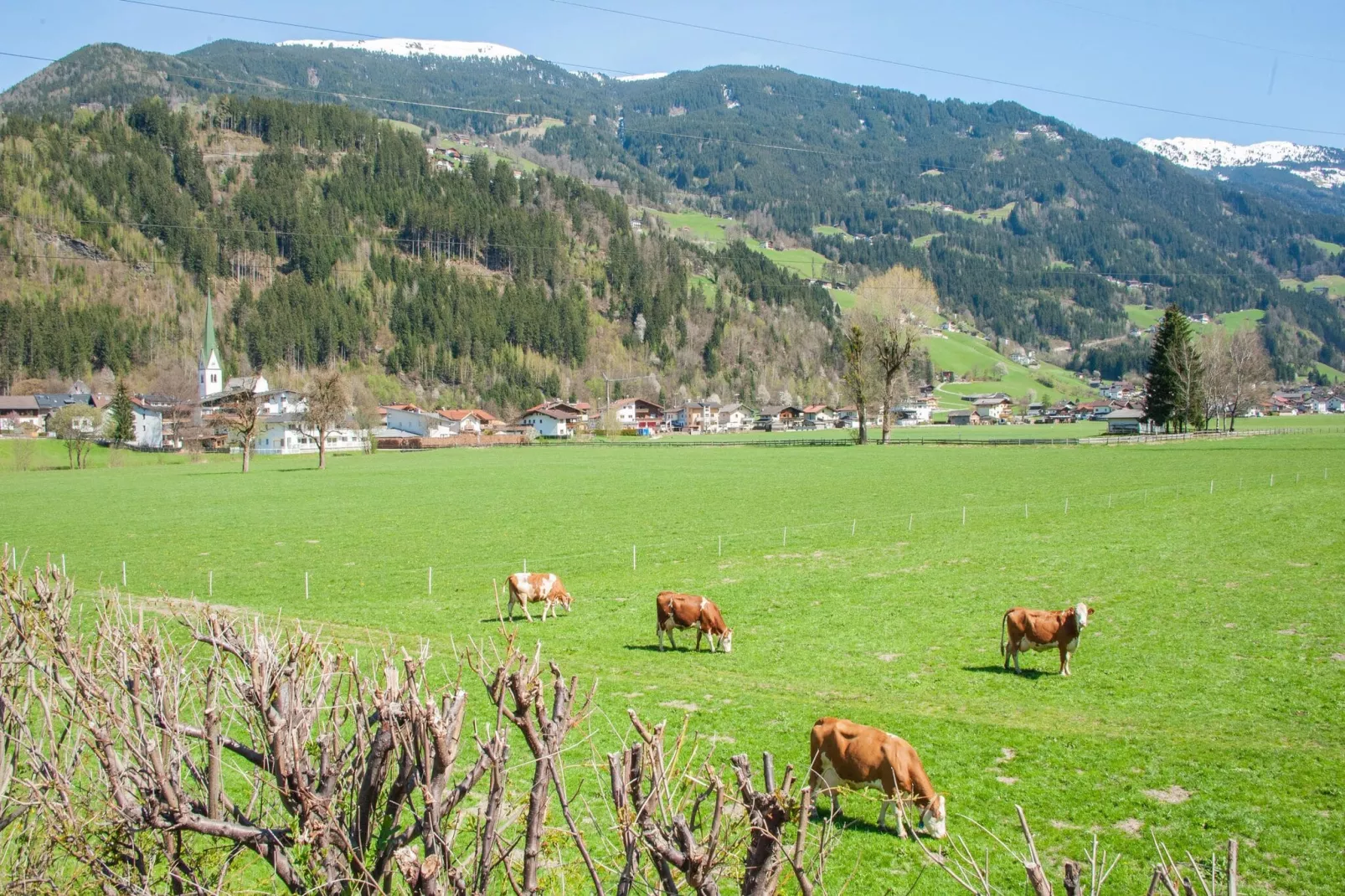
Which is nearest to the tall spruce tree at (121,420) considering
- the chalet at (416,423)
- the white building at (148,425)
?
the white building at (148,425)

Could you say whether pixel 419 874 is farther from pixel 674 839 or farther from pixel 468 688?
pixel 468 688

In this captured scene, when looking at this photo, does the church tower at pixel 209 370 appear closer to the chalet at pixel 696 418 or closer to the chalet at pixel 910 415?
the chalet at pixel 696 418

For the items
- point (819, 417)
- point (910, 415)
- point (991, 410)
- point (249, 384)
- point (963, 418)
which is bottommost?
point (819, 417)

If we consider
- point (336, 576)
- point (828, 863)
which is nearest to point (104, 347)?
point (336, 576)

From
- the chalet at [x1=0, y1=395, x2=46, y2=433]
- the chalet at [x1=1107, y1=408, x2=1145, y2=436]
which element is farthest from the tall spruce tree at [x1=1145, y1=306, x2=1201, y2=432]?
the chalet at [x1=0, y1=395, x2=46, y2=433]

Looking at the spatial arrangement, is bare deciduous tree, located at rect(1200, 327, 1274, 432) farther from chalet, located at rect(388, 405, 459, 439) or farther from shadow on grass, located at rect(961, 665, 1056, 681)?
chalet, located at rect(388, 405, 459, 439)

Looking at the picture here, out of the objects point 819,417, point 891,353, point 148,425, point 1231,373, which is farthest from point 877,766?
point 819,417

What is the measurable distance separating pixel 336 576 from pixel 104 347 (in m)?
169

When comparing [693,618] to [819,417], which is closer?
[693,618]

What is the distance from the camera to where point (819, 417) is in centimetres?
18488

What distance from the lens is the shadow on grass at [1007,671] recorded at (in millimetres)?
16359

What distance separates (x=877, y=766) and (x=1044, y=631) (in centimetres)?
774

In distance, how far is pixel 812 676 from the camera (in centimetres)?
→ 1636

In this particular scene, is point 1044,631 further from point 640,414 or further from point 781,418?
point 781,418
